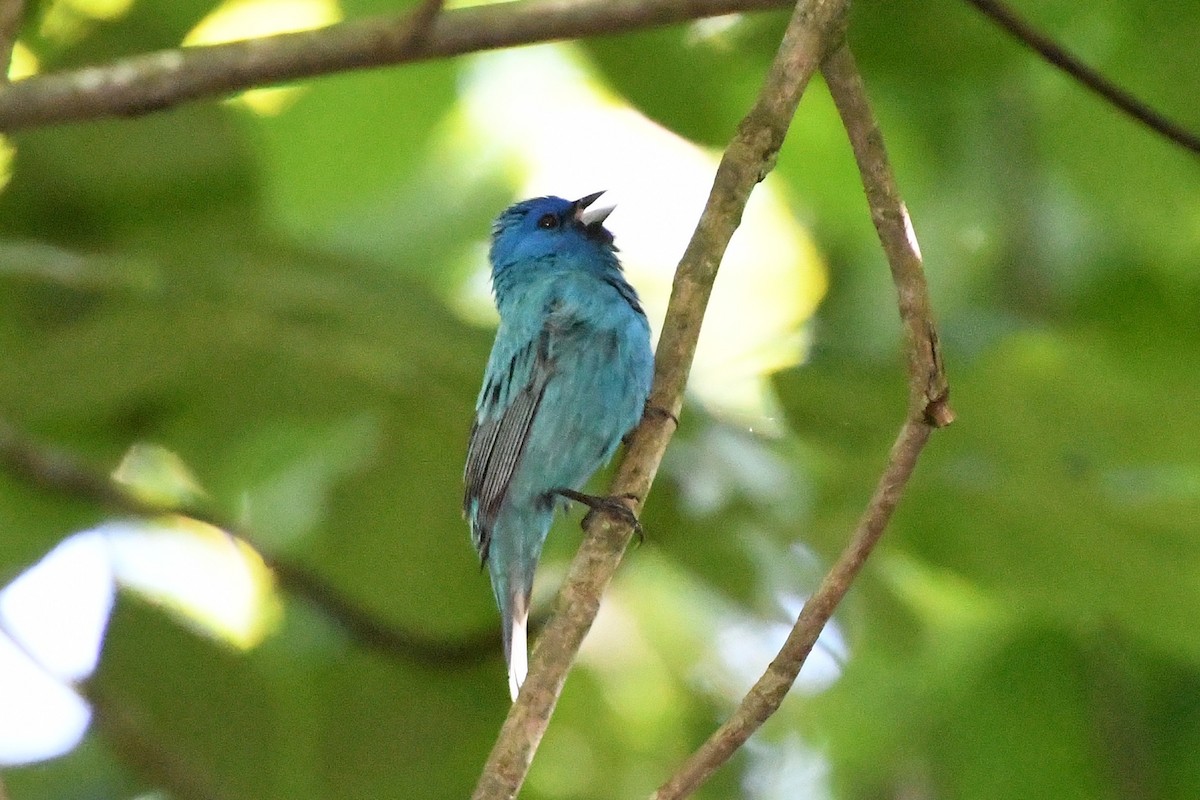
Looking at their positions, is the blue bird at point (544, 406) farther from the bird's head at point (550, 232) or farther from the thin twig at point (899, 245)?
the thin twig at point (899, 245)

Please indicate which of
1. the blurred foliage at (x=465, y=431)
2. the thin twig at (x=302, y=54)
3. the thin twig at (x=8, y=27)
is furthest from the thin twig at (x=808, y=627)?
the thin twig at (x=8, y=27)

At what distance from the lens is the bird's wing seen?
4133 mm

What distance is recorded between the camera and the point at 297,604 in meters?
4.24

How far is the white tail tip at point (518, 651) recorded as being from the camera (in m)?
3.84

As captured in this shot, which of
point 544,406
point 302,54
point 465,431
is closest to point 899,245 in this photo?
point 302,54

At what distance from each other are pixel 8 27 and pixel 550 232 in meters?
2.42

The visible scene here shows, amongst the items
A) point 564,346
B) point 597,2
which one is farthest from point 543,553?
point 597,2

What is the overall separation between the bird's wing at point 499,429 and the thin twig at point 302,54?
48.6 inches

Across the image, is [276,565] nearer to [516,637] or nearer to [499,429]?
[516,637]

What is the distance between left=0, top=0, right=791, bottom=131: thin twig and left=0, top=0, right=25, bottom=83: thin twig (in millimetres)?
264

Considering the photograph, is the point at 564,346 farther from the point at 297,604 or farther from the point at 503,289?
the point at 297,604

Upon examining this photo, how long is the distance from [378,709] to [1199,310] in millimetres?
2564

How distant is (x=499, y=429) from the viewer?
4.51 meters

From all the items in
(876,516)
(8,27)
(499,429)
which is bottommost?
(876,516)
